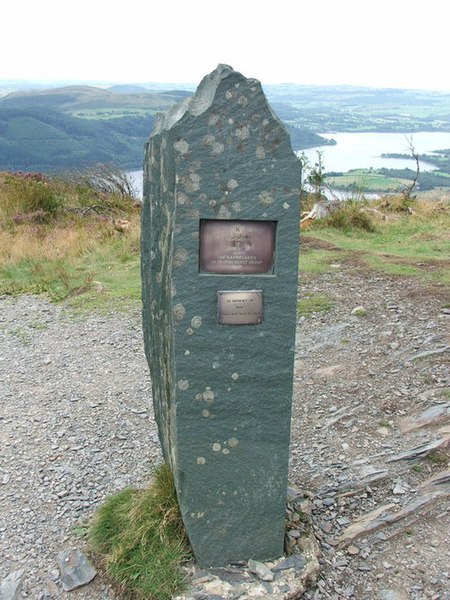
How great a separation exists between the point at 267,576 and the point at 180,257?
182 centimetres

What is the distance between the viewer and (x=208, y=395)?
118 inches

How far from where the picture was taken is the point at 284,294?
2906 millimetres

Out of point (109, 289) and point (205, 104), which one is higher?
point (205, 104)

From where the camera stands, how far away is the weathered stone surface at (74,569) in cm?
336

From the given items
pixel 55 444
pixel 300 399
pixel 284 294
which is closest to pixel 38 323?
pixel 55 444

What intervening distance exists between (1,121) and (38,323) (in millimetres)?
60527

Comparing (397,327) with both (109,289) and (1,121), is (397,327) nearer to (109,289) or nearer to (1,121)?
(109,289)

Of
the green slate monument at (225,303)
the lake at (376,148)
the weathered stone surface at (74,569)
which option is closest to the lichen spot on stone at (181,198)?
the green slate monument at (225,303)

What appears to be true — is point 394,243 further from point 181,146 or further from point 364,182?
point 181,146

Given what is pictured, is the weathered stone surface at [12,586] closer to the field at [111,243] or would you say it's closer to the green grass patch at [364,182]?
the field at [111,243]

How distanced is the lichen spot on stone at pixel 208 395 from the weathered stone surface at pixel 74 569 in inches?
52.9

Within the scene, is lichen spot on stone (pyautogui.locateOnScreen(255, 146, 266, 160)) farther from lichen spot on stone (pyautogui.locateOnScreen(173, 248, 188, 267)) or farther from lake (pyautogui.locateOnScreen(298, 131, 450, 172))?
lake (pyautogui.locateOnScreen(298, 131, 450, 172))

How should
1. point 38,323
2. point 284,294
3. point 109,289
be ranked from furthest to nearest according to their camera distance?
1. point 109,289
2. point 38,323
3. point 284,294

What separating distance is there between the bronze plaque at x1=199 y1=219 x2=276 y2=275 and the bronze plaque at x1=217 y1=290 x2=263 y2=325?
4.2 inches
